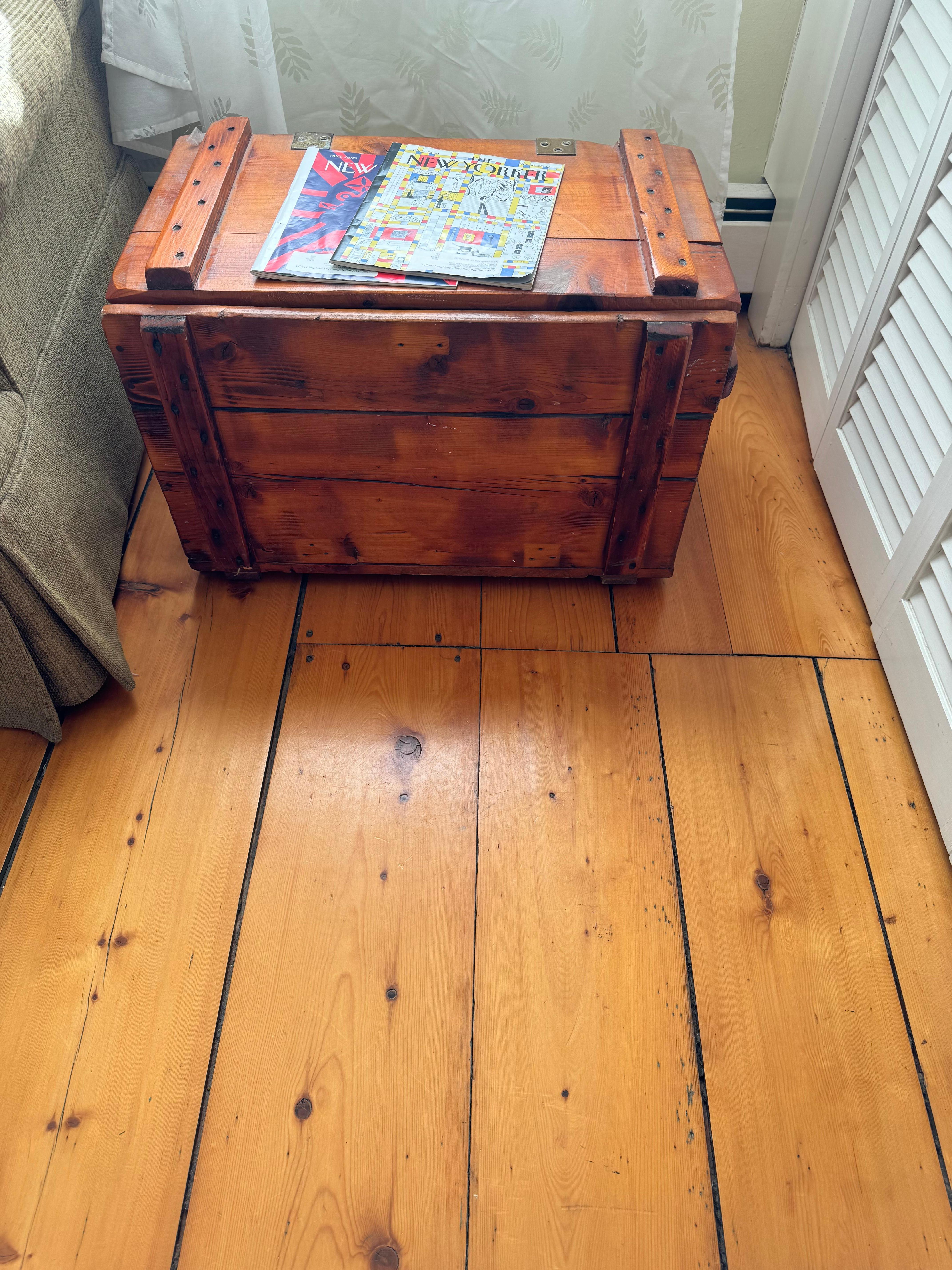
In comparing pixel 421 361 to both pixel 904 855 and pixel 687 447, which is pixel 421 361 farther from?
pixel 904 855

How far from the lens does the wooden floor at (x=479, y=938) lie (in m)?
0.82

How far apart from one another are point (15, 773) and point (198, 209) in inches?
27.0

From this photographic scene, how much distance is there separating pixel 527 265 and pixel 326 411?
0.90 ft

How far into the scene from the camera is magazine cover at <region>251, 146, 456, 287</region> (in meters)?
1.00

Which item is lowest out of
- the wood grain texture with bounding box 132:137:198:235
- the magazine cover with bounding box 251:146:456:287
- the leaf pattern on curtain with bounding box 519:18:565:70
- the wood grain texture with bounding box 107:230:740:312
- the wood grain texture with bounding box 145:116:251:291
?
the wood grain texture with bounding box 107:230:740:312

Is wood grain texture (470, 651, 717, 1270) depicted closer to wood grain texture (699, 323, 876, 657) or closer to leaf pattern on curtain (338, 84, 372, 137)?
wood grain texture (699, 323, 876, 657)

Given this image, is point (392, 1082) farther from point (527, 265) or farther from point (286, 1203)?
point (527, 265)

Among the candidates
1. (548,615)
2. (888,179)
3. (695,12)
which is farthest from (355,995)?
(695,12)

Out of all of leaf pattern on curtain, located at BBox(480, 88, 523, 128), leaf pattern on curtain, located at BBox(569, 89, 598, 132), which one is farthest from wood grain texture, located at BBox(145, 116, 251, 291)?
leaf pattern on curtain, located at BBox(569, 89, 598, 132)

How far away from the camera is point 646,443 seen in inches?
42.7

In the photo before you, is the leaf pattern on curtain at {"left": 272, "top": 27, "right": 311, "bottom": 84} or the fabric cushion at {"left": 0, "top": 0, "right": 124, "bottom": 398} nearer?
the fabric cushion at {"left": 0, "top": 0, "right": 124, "bottom": 398}

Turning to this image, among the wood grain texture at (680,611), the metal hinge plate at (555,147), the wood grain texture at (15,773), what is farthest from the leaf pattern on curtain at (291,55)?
the wood grain texture at (15,773)

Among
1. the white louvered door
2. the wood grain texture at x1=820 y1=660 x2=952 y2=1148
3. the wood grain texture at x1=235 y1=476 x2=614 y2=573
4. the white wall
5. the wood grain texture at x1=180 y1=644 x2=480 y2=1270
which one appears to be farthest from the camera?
the white wall

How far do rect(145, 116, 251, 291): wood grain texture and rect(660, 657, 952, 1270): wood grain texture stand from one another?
0.72 meters
